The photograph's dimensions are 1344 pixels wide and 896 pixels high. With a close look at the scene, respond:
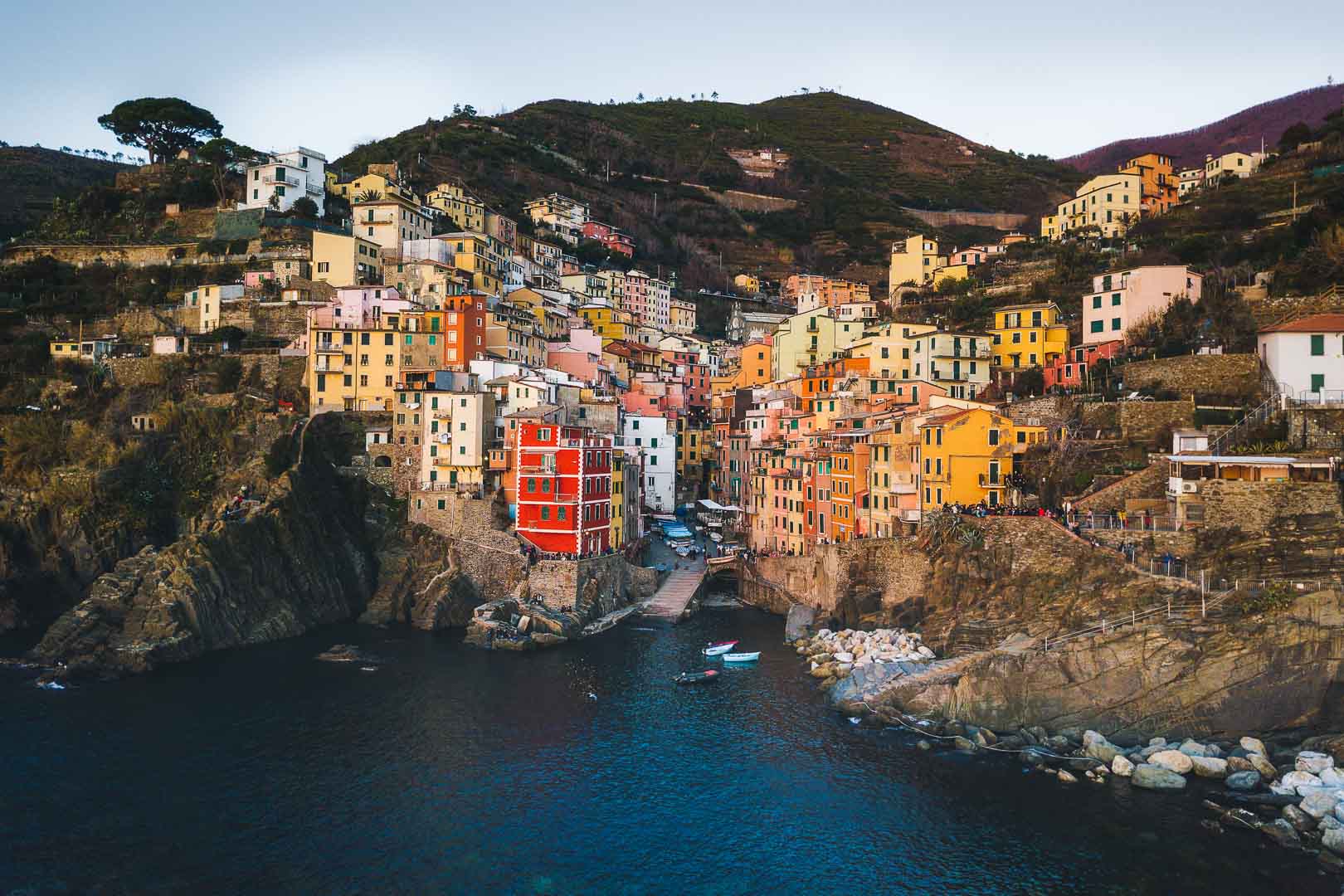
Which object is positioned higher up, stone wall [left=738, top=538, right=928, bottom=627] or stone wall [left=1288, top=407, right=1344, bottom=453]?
stone wall [left=1288, top=407, right=1344, bottom=453]

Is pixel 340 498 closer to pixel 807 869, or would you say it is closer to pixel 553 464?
pixel 553 464

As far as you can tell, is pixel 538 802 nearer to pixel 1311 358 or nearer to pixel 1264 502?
pixel 1264 502

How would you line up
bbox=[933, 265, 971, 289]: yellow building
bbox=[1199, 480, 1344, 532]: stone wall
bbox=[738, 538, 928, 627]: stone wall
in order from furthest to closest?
bbox=[933, 265, 971, 289]: yellow building → bbox=[738, 538, 928, 627]: stone wall → bbox=[1199, 480, 1344, 532]: stone wall

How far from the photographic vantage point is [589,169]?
153 m

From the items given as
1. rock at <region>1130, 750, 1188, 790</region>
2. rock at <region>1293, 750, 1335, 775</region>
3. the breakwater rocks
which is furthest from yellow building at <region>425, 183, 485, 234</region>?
rock at <region>1293, 750, 1335, 775</region>

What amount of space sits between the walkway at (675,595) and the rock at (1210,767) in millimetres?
29701

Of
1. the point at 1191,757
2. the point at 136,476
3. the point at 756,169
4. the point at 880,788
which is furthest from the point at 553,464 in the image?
the point at 756,169

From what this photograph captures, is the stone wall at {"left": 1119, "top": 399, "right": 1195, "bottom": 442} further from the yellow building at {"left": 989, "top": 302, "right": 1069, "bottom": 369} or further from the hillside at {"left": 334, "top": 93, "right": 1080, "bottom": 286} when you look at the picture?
the hillside at {"left": 334, "top": 93, "right": 1080, "bottom": 286}

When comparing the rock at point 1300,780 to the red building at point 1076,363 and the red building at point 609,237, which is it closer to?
the red building at point 1076,363

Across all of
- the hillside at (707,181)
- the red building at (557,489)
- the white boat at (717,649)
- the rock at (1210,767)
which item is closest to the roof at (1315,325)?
the rock at (1210,767)

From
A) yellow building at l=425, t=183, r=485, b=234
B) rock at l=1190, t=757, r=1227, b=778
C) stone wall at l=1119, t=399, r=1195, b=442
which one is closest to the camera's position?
rock at l=1190, t=757, r=1227, b=778

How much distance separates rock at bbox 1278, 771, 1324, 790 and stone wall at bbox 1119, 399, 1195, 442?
753 inches

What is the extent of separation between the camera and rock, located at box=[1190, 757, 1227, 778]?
101 ft

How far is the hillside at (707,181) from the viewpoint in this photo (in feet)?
434
